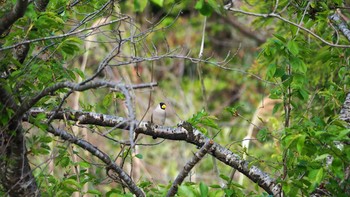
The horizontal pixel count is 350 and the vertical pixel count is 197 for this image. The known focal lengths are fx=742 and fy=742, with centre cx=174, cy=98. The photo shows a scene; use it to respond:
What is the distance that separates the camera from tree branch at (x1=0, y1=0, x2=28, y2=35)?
3.03m

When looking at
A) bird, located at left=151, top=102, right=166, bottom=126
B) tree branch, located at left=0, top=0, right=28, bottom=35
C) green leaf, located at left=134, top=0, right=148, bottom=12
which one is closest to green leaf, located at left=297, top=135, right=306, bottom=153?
green leaf, located at left=134, top=0, right=148, bottom=12

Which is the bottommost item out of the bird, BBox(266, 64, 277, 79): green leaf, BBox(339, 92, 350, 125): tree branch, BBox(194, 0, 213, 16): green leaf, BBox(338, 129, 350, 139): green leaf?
the bird

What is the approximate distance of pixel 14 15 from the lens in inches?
122

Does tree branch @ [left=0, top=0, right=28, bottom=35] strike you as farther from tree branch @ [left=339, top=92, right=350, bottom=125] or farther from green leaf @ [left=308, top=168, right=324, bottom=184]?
tree branch @ [left=339, top=92, right=350, bottom=125]

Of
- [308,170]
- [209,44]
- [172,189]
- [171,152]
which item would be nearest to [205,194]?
[172,189]

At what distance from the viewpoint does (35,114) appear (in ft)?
12.1

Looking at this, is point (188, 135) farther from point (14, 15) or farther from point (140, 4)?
point (140, 4)

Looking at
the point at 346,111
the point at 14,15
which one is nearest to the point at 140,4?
the point at 14,15

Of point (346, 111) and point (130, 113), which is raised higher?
point (130, 113)

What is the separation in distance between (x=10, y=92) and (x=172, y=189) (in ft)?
3.05

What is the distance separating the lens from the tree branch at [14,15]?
303cm

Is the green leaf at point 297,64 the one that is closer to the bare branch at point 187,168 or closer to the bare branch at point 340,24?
the bare branch at point 187,168

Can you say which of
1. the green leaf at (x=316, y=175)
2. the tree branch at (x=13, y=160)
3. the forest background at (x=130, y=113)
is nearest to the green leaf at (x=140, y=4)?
the forest background at (x=130, y=113)

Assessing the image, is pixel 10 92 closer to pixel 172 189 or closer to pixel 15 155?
pixel 15 155
